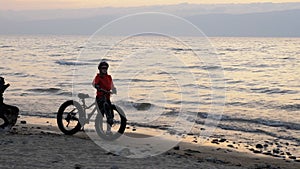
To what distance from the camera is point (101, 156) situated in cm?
1064

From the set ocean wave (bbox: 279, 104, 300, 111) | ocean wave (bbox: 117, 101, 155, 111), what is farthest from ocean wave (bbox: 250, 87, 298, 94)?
ocean wave (bbox: 117, 101, 155, 111)

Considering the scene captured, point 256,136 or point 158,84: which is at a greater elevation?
point 158,84

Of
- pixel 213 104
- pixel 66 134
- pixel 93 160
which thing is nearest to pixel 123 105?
pixel 213 104

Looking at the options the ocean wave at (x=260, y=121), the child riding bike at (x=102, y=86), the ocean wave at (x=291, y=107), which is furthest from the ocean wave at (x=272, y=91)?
the child riding bike at (x=102, y=86)

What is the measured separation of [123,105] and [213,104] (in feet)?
18.4

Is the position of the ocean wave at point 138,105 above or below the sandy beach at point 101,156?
above

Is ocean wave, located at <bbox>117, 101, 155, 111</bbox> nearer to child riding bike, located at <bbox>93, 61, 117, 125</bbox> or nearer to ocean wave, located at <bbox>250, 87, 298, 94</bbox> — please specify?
child riding bike, located at <bbox>93, 61, 117, 125</bbox>

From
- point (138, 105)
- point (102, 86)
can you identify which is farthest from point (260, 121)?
point (102, 86)

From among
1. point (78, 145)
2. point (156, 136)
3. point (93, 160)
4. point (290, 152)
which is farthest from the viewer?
point (156, 136)

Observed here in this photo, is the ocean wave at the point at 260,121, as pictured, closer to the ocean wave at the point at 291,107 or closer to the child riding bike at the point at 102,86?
the ocean wave at the point at 291,107

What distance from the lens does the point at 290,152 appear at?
13.8 meters

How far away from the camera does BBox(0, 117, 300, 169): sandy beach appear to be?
9883mm

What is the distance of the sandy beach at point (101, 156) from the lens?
9.88 m

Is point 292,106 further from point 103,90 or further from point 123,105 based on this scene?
point 103,90
